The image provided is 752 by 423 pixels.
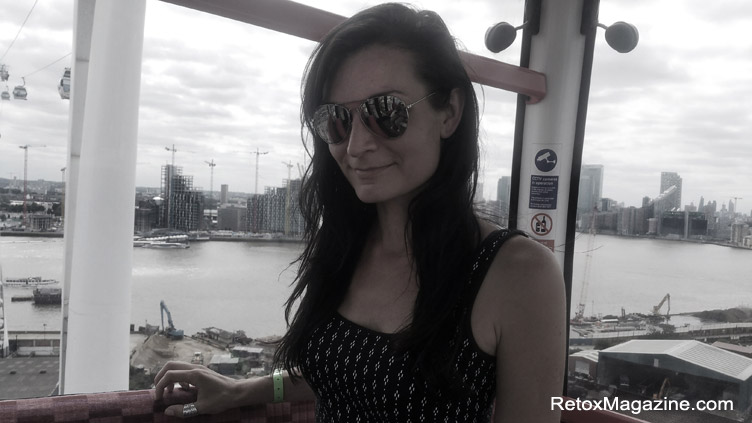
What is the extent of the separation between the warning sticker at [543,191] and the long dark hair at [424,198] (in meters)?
2.22

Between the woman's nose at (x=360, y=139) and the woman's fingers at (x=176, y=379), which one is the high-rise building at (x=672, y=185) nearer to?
the woman's nose at (x=360, y=139)

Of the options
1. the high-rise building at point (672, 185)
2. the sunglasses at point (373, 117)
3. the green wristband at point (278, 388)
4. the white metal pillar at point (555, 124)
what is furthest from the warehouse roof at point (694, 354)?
the sunglasses at point (373, 117)

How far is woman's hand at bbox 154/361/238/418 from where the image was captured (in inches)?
55.0

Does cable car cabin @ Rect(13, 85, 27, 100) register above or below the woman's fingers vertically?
above

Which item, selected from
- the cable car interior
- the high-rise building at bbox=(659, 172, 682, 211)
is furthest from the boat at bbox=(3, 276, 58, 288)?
the high-rise building at bbox=(659, 172, 682, 211)

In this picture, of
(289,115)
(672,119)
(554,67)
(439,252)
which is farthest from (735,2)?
(439,252)

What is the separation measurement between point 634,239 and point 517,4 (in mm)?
1539

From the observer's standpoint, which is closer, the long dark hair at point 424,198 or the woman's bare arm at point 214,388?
the long dark hair at point 424,198

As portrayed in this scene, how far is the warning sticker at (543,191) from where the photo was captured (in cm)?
326

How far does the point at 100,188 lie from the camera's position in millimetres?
2172

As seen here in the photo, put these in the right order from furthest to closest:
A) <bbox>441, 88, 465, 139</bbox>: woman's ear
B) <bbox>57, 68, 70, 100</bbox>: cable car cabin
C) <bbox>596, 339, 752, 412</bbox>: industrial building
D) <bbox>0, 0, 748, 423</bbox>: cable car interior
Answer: <bbox>0, 0, 748, 423</bbox>: cable car interior
<bbox>596, 339, 752, 412</bbox>: industrial building
<bbox>57, 68, 70, 100</bbox>: cable car cabin
<bbox>441, 88, 465, 139</bbox>: woman's ear

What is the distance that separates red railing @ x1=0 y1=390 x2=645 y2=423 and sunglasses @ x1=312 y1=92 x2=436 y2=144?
31.6 inches

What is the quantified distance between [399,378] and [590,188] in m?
2.66

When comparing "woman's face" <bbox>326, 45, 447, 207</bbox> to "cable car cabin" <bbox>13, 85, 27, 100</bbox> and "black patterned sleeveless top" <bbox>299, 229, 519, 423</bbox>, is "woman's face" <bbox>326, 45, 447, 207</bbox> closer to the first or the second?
"black patterned sleeveless top" <bbox>299, 229, 519, 423</bbox>
